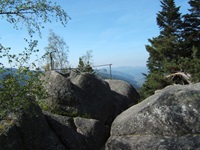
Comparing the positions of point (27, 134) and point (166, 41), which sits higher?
point (166, 41)

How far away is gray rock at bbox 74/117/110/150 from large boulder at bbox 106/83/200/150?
4.76 ft

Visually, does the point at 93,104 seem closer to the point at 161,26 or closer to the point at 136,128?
the point at 136,128

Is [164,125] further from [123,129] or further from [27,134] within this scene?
[27,134]

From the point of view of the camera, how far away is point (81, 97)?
1362cm

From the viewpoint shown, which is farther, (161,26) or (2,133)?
(161,26)

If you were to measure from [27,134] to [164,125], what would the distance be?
519 cm

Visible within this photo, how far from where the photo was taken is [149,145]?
8484 millimetres

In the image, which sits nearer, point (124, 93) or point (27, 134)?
point (27, 134)

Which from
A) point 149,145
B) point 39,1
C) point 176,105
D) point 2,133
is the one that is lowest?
point 149,145

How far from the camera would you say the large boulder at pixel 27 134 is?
819 cm

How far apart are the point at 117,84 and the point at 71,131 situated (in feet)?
30.4

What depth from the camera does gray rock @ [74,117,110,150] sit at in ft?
36.3

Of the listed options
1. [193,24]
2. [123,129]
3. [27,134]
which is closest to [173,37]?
[193,24]

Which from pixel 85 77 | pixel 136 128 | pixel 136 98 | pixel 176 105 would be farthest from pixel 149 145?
pixel 136 98
